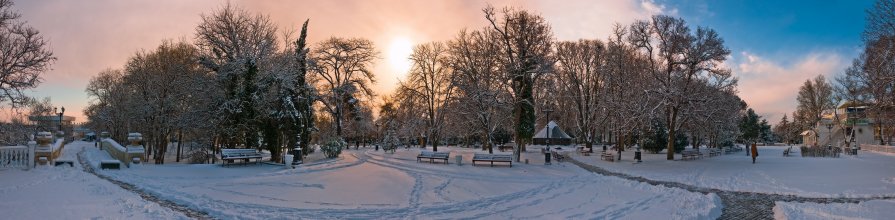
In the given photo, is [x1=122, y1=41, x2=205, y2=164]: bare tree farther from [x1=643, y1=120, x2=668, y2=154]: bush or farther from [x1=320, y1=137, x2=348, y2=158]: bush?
[x1=643, y1=120, x2=668, y2=154]: bush

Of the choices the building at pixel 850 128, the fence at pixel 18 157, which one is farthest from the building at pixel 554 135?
the fence at pixel 18 157

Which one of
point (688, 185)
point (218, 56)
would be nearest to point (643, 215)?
point (688, 185)

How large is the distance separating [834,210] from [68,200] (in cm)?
1669

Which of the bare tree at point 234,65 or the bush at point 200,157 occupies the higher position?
the bare tree at point 234,65

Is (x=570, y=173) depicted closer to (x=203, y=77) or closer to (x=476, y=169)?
(x=476, y=169)

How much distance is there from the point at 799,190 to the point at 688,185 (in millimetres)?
3159

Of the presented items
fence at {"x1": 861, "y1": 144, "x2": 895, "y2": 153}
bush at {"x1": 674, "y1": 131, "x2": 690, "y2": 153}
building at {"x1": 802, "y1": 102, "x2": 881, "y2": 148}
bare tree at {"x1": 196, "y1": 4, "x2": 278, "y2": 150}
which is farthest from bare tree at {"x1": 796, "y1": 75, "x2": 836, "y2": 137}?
bare tree at {"x1": 196, "y1": 4, "x2": 278, "y2": 150}

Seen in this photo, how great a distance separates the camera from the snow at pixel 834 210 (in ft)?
33.6

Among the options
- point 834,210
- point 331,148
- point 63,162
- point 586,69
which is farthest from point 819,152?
point 63,162

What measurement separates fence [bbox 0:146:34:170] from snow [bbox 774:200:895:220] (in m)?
20.9

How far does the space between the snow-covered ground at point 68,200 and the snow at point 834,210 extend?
42.8 ft

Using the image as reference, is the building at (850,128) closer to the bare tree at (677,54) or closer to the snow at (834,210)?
the bare tree at (677,54)

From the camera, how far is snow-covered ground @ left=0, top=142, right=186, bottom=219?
8.24 meters

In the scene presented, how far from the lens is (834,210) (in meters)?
11.0
